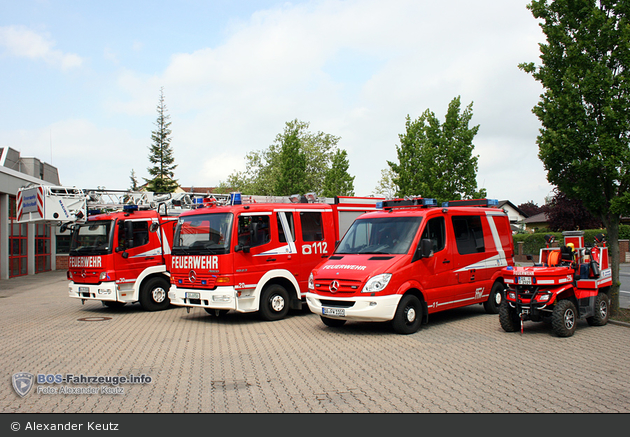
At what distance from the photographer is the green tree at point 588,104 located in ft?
33.3

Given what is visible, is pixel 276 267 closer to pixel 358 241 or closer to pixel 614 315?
pixel 358 241

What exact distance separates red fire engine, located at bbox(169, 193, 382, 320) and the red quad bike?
463 centimetres

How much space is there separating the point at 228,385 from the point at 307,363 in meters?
1.45

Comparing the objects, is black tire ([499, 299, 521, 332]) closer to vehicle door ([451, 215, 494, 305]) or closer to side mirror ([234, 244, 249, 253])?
vehicle door ([451, 215, 494, 305])

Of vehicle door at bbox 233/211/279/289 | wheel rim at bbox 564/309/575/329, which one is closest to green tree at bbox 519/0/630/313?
wheel rim at bbox 564/309/575/329

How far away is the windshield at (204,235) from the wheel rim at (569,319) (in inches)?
254

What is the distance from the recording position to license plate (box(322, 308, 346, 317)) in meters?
9.09

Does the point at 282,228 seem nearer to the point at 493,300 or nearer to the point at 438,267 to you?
the point at 438,267

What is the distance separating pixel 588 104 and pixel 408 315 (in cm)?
615

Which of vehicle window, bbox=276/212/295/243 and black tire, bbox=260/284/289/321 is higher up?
vehicle window, bbox=276/212/295/243

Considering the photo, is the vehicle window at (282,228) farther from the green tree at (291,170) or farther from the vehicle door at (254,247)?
the green tree at (291,170)

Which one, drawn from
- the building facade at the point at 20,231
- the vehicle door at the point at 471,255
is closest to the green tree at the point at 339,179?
the building facade at the point at 20,231

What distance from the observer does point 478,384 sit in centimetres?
612
